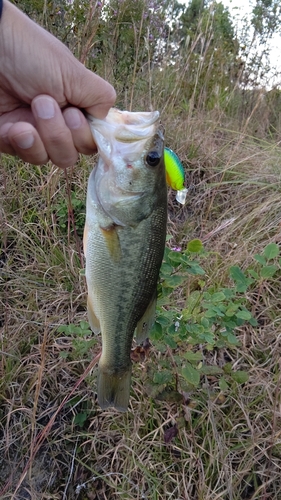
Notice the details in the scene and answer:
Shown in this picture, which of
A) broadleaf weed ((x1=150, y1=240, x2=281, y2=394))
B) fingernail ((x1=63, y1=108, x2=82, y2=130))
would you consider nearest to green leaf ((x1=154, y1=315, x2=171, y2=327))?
broadleaf weed ((x1=150, y1=240, x2=281, y2=394))

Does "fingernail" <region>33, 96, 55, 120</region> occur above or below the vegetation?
above

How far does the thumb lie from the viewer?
4.49 feet

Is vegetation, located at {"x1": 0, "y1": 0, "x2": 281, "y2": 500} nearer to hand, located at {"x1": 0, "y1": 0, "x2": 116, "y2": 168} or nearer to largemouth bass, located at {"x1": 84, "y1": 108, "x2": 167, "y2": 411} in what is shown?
largemouth bass, located at {"x1": 84, "y1": 108, "x2": 167, "y2": 411}

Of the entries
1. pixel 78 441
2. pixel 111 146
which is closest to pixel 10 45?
pixel 111 146

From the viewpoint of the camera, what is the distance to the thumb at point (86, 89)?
137 centimetres

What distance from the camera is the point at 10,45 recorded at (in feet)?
4.44

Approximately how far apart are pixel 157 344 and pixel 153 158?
3.19 ft

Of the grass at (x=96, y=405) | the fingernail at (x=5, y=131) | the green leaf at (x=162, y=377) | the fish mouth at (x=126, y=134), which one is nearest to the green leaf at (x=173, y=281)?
the grass at (x=96, y=405)

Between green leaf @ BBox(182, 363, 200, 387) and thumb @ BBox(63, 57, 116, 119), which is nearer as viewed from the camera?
thumb @ BBox(63, 57, 116, 119)

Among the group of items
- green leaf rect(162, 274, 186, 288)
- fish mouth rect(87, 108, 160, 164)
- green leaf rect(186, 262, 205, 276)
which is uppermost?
fish mouth rect(87, 108, 160, 164)

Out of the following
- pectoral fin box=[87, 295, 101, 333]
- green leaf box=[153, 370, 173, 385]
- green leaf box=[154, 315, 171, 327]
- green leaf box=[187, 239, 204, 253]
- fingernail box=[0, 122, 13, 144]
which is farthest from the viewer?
green leaf box=[153, 370, 173, 385]

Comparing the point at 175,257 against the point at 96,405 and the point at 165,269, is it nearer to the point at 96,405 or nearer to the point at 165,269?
the point at 165,269

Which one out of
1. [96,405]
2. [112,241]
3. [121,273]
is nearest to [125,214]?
[112,241]

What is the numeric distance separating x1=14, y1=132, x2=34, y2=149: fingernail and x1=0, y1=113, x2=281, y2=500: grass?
33.7 inches
